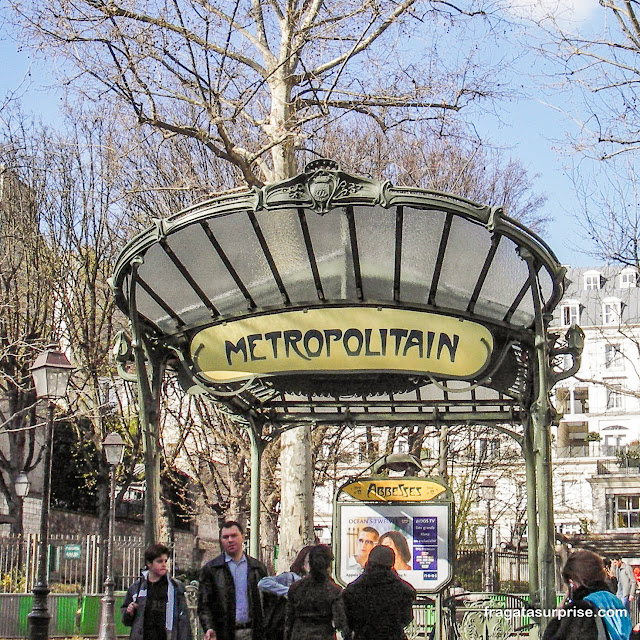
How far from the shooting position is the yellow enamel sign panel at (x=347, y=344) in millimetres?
8117

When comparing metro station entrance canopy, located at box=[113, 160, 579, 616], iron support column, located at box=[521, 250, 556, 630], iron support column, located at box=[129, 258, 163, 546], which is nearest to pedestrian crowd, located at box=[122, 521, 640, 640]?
iron support column, located at box=[129, 258, 163, 546]

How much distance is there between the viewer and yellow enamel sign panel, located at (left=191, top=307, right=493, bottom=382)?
812 centimetres

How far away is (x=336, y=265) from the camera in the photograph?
8258mm

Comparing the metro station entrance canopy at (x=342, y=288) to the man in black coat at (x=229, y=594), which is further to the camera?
the metro station entrance canopy at (x=342, y=288)

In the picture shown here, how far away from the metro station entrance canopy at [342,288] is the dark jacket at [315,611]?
163cm

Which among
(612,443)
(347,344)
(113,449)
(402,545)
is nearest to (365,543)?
(402,545)

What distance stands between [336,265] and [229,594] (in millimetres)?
2716

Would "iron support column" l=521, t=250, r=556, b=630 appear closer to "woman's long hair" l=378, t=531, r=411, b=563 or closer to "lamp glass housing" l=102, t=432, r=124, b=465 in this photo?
"woman's long hair" l=378, t=531, r=411, b=563

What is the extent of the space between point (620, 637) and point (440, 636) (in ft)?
20.6

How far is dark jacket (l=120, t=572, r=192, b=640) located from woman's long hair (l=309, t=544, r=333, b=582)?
3.31ft

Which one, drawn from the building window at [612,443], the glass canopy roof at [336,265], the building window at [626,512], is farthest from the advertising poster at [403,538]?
the building window at [612,443]

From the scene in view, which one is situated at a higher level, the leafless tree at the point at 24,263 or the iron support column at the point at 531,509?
the leafless tree at the point at 24,263

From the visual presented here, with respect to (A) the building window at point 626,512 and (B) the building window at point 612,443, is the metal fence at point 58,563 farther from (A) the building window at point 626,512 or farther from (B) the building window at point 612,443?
(B) the building window at point 612,443

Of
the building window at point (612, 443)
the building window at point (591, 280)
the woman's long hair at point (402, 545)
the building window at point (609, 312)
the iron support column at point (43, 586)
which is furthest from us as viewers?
the building window at point (591, 280)
